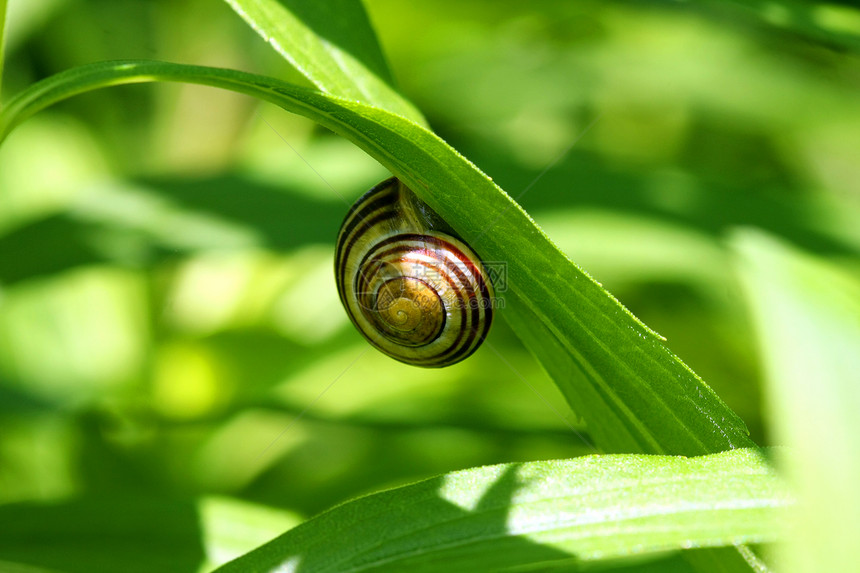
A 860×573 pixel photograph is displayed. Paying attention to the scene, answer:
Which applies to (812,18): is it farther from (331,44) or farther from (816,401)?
(816,401)

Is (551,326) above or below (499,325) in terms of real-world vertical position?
below

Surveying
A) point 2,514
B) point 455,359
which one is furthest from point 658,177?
point 2,514

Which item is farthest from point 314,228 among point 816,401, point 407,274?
point 816,401

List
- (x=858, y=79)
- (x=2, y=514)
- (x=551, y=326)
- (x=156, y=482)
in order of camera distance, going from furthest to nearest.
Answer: (x=858, y=79), (x=156, y=482), (x=2, y=514), (x=551, y=326)

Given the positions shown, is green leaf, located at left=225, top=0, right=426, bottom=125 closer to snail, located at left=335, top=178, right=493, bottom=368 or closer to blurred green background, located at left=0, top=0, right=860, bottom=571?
snail, located at left=335, top=178, right=493, bottom=368

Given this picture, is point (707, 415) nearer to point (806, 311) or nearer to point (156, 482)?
point (806, 311)

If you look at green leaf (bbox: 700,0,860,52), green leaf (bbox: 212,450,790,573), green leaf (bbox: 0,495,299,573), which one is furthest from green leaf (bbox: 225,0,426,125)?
green leaf (bbox: 700,0,860,52)

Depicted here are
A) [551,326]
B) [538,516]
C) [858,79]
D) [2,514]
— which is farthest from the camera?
[858,79]

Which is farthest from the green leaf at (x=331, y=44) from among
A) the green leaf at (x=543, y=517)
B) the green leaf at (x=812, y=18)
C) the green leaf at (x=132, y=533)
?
the green leaf at (x=812, y=18)

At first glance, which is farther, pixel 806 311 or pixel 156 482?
pixel 156 482
